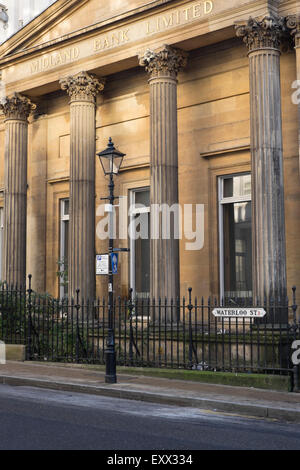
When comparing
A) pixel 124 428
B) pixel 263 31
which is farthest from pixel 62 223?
pixel 124 428

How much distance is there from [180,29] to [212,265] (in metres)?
6.73

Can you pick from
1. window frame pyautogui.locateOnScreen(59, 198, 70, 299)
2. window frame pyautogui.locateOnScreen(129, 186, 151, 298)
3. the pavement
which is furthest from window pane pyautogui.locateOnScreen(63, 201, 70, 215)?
the pavement

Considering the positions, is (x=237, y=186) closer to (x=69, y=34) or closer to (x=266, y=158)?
(x=266, y=158)

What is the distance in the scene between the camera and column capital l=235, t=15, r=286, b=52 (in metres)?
15.1

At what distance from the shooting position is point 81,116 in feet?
62.7

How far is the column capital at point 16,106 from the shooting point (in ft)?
69.3

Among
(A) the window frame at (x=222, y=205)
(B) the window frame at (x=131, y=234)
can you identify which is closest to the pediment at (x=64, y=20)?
(B) the window frame at (x=131, y=234)

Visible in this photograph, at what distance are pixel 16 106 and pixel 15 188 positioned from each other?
2.92 m

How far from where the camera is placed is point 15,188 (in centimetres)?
2077

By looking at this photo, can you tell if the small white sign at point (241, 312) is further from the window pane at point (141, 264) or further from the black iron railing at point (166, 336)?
the window pane at point (141, 264)

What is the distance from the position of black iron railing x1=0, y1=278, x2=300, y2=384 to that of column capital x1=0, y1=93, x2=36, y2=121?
637 centimetres

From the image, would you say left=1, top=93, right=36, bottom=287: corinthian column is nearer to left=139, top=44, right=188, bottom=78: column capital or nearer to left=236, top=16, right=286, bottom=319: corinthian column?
left=139, top=44, right=188, bottom=78: column capital

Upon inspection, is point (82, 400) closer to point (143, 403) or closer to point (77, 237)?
point (143, 403)

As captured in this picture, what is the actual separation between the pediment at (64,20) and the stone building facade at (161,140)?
42mm
